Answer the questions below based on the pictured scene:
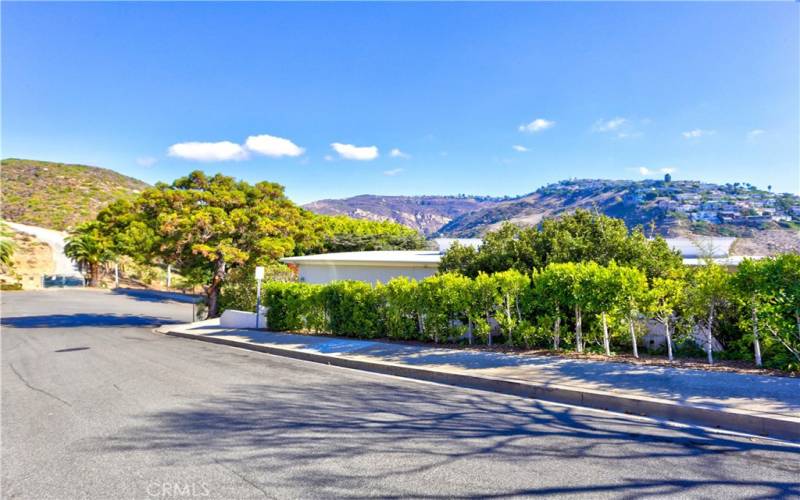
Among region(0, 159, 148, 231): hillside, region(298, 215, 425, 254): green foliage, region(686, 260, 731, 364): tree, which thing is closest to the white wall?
region(686, 260, 731, 364): tree

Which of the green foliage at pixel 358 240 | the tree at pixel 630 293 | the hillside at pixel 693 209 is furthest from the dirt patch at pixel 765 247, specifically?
the green foliage at pixel 358 240

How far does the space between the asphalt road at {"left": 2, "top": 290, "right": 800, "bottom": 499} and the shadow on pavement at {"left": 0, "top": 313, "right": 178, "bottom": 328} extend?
14.5 meters

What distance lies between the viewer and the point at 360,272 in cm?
1827

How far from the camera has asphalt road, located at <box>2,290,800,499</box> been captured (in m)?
3.68

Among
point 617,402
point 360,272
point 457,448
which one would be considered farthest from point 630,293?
point 360,272

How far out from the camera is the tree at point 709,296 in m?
7.46

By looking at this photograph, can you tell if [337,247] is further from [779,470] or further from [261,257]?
[779,470]

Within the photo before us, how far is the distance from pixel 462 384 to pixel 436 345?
3.38 metres

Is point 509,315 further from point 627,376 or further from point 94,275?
point 94,275

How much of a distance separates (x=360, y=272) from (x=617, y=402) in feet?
43.7

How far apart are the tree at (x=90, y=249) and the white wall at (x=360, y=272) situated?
103 ft

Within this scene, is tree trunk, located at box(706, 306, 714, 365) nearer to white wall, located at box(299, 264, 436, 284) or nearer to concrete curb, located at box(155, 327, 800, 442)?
concrete curb, located at box(155, 327, 800, 442)

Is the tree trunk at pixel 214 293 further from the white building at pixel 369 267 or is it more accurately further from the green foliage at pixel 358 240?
the green foliage at pixel 358 240

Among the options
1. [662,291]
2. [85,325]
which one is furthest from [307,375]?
[85,325]
